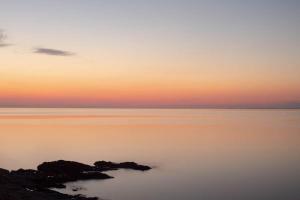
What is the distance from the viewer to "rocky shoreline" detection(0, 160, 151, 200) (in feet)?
85.7

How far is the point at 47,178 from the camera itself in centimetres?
3494

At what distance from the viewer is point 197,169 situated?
46.8m

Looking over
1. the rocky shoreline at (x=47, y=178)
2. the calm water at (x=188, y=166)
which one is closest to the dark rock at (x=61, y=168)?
the rocky shoreline at (x=47, y=178)

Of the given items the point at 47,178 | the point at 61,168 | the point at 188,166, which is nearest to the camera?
the point at 47,178

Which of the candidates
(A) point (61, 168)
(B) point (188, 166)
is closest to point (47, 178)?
(A) point (61, 168)

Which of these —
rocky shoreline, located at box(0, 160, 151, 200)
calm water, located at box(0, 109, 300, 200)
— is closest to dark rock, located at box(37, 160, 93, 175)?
rocky shoreline, located at box(0, 160, 151, 200)

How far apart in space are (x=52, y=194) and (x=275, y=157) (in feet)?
129

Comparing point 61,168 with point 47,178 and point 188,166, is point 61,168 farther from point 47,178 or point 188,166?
point 188,166

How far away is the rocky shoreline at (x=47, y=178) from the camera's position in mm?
26128

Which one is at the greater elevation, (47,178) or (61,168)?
(61,168)

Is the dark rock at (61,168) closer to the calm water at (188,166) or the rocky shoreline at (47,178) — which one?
the rocky shoreline at (47,178)

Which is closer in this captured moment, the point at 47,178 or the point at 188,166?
the point at 47,178

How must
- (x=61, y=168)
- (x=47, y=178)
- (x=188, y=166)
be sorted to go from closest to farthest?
(x=47, y=178)
(x=61, y=168)
(x=188, y=166)

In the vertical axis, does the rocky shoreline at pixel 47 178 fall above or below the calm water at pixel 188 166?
above
